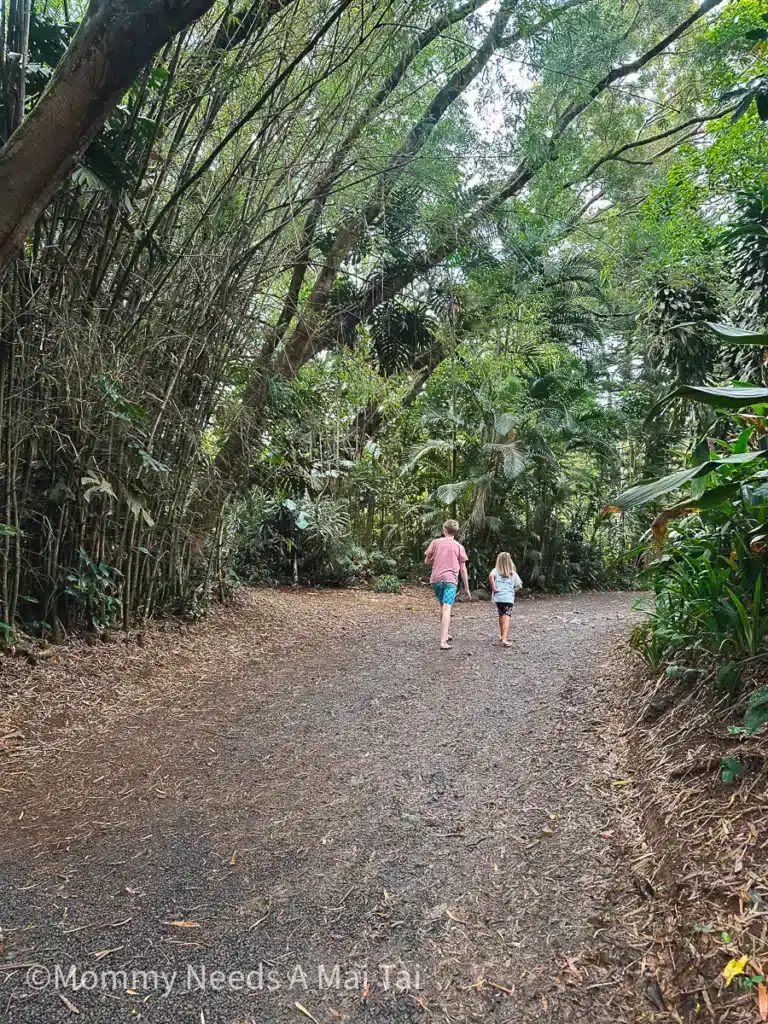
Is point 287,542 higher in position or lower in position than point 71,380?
lower

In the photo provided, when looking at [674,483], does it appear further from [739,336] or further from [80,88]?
[80,88]

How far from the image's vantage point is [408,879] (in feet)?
5.91

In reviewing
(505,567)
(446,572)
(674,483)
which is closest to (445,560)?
(446,572)

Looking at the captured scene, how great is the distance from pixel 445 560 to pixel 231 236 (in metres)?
3.26

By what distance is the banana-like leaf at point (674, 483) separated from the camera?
1.82 m

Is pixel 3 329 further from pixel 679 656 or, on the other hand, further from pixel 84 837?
pixel 679 656

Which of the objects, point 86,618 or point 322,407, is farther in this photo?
point 322,407

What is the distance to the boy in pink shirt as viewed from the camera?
5121 mm

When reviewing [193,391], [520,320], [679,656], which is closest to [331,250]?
[193,391]

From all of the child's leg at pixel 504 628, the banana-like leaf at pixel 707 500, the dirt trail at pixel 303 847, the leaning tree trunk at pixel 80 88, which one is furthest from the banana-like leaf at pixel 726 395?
the child's leg at pixel 504 628

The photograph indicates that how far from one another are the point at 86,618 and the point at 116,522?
2.37 feet

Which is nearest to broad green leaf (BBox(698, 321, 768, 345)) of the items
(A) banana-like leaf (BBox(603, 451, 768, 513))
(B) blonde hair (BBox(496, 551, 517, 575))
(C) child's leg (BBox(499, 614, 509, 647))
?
(A) banana-like leaf (BBox(603, 451, 768, 513))

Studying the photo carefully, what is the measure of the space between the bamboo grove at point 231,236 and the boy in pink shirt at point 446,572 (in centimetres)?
208

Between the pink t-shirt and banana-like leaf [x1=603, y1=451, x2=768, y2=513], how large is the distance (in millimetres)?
3098
